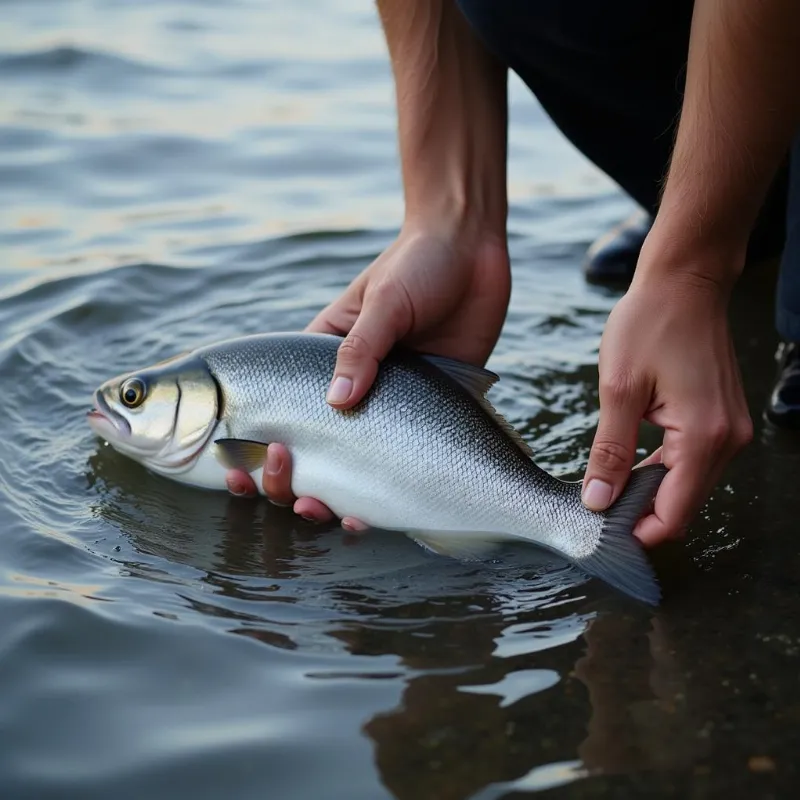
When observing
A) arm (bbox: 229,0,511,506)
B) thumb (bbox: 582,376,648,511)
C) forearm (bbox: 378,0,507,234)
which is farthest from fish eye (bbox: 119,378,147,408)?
thumb (bbox: 582,376,648,511)

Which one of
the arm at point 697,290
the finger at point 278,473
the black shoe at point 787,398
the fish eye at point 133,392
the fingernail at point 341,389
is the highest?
the arm at point 697,290

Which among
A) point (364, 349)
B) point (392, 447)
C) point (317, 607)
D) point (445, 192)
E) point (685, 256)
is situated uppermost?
point (685, 256)

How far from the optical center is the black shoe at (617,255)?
530 centimetres

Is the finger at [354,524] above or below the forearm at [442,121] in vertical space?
below

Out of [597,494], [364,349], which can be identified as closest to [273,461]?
[364,349]

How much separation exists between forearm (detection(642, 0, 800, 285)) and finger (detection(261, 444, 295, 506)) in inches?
44.8

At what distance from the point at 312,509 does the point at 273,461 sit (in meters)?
0.17

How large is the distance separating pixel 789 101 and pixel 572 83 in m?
1.62

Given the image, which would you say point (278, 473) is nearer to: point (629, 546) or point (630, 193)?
point (629, 546)

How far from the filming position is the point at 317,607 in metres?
2.99

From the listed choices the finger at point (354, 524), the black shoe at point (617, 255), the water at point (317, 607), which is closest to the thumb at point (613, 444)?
the water at point (317, 607)

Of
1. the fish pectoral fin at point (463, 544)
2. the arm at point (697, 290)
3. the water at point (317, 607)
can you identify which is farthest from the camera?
the fish pectoral fin at point (463, 544)

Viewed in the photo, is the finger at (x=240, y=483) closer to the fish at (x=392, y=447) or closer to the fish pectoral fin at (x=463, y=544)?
the fish at (x=392, y=447)

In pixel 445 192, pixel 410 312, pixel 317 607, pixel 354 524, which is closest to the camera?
pixel 317 607
